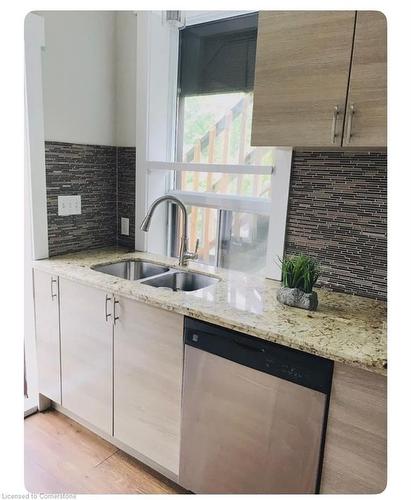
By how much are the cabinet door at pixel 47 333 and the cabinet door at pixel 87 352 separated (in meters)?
0.05

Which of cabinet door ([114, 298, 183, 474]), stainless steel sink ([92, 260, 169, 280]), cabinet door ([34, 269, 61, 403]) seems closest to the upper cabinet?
cabinet door ([114, 298, 183, 474])

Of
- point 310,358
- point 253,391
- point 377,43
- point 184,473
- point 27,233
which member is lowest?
point 184,473

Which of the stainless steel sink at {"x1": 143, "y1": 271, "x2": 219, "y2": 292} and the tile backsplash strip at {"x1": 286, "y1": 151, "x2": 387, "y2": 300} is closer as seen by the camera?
the tile backsplash strip at {"x1": 286, "y1": 151, "x2": 387, "y2": 300}

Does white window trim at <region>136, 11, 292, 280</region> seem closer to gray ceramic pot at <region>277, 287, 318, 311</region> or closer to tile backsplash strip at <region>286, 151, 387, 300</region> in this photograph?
tile backsplash strip at <region>286, 151, 387, 300</region>

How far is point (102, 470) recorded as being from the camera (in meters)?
1.75

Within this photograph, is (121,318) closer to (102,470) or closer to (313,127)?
(102,470)

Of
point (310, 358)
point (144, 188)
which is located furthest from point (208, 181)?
point (310, 358)

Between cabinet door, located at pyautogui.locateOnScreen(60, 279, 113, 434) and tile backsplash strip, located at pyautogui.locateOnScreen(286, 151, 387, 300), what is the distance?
38.0 inches

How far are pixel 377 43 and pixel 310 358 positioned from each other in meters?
1.02

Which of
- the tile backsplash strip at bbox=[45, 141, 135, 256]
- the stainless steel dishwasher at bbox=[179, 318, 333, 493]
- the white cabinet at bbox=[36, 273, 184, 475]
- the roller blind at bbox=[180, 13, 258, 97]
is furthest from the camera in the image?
the tile backsplash strip at bbox=[45, 141, 135, 256]

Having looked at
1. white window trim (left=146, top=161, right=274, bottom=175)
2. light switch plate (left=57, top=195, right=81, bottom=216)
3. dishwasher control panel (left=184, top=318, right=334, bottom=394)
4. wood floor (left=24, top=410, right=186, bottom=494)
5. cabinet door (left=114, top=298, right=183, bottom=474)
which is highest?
white window trim (left=146, top=161, right=274, bottom=175)

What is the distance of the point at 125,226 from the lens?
240 cm

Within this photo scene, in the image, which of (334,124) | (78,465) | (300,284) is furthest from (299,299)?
(78,465)

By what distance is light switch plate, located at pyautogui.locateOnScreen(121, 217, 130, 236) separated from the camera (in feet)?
7.83
